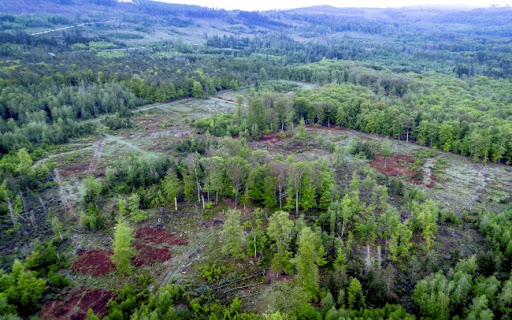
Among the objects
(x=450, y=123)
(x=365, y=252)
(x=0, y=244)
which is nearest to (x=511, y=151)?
(x=450, y=123)

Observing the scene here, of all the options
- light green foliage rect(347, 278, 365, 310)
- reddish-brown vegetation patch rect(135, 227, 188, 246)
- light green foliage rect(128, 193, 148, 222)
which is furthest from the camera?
light green foliage rect(128, 193, 148, 222)

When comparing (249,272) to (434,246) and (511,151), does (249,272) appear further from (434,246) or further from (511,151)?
(511,151)

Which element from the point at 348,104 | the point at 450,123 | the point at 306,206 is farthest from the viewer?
the point at 348,104

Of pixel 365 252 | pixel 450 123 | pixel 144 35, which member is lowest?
pixel 365 252

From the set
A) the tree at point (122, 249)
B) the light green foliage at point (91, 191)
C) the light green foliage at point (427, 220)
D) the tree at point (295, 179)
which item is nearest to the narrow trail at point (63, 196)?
the light green foliage at point (91, 191)

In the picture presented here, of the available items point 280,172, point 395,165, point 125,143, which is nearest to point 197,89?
point 125,143

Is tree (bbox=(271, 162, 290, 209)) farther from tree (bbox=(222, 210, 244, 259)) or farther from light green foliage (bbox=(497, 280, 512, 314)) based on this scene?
light green foliage (bbox=(497, 280, 512, 314))

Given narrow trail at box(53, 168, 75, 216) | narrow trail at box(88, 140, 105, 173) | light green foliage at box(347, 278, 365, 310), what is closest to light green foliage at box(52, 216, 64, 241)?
narrow trail at box(53, 168, 75, 216)
